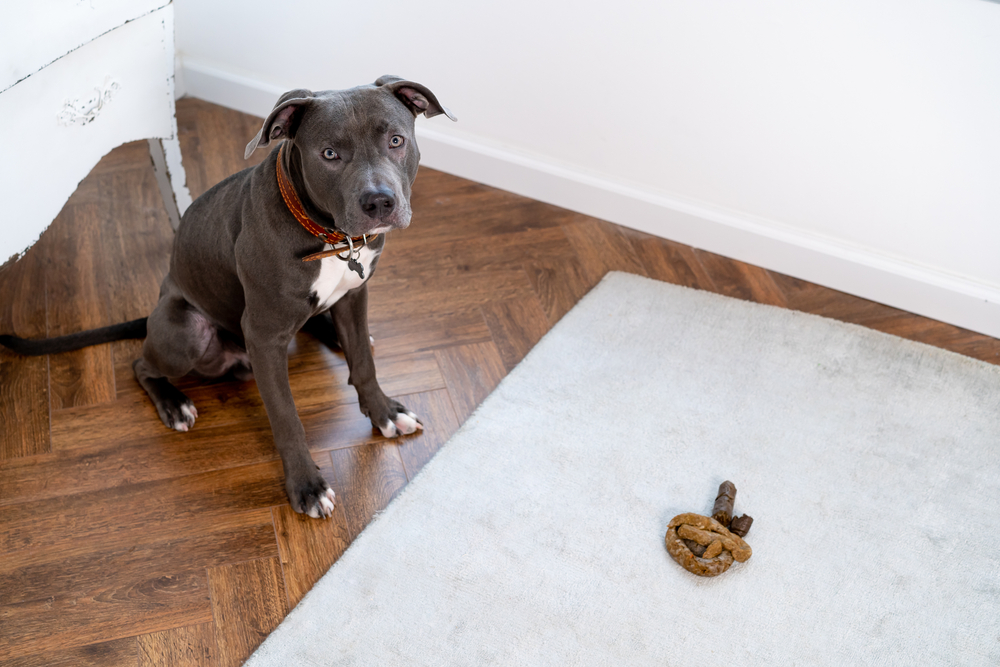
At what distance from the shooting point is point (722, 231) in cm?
268

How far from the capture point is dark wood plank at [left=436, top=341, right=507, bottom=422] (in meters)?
2.16

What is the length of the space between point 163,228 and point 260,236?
1.24 meters

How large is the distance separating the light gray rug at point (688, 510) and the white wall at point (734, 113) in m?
0.33

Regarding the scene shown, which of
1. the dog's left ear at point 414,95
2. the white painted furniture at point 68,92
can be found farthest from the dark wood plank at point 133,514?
the dog's left ear at point 414,95

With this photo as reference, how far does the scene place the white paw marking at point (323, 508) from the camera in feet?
6.06

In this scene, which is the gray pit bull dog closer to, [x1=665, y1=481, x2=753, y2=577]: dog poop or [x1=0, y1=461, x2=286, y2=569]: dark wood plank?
[x1=0, y1=461, x2=286, y2=569]: dark wood plank

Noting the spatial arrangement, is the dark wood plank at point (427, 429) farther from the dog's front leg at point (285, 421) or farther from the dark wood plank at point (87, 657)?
the dark wood plank at point (87, 657)

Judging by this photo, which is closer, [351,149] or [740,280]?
[351,149]

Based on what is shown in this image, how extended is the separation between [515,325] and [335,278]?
32.5 inches

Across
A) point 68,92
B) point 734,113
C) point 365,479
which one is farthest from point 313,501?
point 734,113

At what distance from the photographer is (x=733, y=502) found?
6.20ft

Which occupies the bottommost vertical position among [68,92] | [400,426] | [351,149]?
[400,426]

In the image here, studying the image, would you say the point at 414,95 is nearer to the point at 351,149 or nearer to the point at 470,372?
the point at 351,149

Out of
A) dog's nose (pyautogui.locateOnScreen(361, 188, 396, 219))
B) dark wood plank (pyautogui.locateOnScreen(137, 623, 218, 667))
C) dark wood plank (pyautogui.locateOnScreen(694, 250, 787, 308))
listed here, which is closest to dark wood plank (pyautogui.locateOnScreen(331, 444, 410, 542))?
dark wood plank (pyautogui.locateOnScreen(137, 623, 218, 667))
